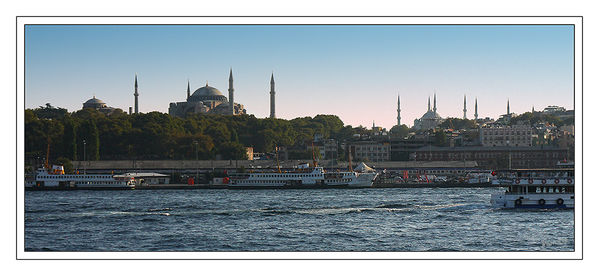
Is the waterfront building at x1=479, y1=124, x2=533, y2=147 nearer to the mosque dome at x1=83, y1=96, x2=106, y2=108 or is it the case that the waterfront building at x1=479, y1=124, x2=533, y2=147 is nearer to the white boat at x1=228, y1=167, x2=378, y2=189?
the white boat at x1=228, y1=167, x2=378, y2=189

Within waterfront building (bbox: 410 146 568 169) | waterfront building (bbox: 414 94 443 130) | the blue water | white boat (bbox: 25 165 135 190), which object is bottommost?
the blue water

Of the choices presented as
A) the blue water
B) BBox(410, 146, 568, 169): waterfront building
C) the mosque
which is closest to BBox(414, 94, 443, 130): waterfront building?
the mosque

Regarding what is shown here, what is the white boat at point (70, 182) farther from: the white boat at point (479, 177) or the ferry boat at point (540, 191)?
the ferry boat at point (540, 191)

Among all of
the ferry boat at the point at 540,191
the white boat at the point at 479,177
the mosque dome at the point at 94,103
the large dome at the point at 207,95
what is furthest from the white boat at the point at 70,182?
the large dome at the point at 207,95
